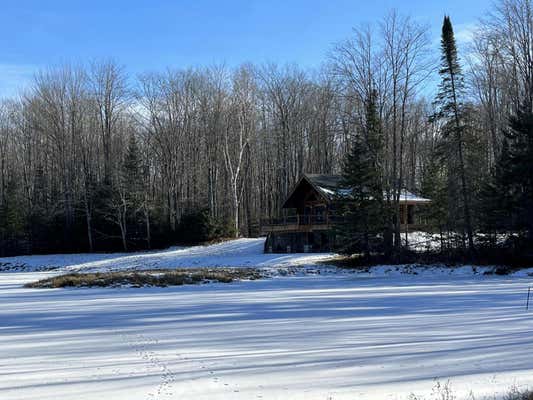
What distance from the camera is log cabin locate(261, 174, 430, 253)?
A: 4516cm

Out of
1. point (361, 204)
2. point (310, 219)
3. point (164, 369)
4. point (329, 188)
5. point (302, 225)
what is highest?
point (329, 188)

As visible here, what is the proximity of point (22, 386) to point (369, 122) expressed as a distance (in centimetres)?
3321

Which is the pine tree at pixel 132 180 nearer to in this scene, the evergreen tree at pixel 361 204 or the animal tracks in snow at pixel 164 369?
the evergreen tree at pixel 361 204

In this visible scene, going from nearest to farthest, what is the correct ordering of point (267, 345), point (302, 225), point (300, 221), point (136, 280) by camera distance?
point (267, 345)
point (136, 280)
point (302, 225)
point (300, 221)

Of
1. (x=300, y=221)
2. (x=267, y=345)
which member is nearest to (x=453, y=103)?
(x=300, y=221)

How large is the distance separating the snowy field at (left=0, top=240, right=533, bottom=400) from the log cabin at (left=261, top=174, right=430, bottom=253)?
24604 mm

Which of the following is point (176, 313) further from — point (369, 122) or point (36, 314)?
point (369, 122)

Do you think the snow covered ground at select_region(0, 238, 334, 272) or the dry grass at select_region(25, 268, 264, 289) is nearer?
the dry grass at select_region(25, 268, 264, 289)

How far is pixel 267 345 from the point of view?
1034 cm

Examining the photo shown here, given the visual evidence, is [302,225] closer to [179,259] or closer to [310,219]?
[310,219]

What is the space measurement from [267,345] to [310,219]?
35.7m

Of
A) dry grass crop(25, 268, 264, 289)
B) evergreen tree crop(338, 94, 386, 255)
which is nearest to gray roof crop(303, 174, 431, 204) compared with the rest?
evergreen tree crop(338, 94, 386, 255)

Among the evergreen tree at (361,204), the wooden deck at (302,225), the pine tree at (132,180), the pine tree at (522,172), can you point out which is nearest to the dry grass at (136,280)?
the evergreen tree at (361,204)

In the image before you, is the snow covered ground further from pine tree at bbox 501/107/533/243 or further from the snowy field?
the snowy field
